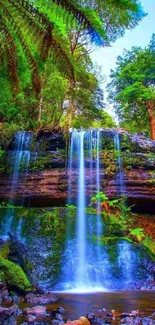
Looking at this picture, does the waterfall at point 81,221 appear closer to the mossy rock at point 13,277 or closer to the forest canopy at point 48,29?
the mossy rock at point 13,277

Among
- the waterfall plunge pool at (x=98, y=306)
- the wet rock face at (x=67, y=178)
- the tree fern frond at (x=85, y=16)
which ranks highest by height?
the wet rock face at (x=67, y=178)

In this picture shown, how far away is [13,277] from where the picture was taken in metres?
6.22

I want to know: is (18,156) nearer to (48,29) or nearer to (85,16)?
(48,29)

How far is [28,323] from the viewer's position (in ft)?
12.1

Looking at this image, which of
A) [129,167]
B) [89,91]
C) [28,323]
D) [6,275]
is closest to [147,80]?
[89,91]

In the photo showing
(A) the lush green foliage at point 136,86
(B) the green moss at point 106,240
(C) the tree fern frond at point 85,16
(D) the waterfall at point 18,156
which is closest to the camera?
(C) the tree fern frond at point 85,16

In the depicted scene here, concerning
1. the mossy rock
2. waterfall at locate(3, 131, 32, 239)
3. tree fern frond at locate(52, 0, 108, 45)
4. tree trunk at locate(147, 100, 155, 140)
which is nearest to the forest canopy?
tree fern frond at locate(52, 0, 108, 45)

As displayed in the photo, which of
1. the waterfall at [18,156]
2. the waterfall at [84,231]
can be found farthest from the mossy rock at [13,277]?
the waterfall at [18,156]

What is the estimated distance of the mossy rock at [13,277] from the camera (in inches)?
238

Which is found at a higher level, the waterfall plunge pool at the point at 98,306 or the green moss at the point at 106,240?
the green moss at the point at 106,240

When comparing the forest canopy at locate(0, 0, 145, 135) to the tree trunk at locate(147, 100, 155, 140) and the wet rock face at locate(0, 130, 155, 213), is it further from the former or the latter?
the tree trunk at locate(147, 100, 155, 140)

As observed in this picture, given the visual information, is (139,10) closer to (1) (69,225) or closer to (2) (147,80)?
(1) (69,225)

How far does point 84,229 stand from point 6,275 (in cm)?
481

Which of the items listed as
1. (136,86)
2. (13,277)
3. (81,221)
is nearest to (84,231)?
(81,221)
